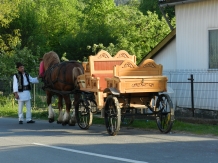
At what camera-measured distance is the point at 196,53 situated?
57.8 ft

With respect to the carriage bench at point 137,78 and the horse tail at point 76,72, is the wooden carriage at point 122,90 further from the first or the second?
the horse tail at point 76,72

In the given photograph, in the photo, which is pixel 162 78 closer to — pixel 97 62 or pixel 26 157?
pixel 97 62

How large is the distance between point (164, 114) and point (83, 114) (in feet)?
8.71

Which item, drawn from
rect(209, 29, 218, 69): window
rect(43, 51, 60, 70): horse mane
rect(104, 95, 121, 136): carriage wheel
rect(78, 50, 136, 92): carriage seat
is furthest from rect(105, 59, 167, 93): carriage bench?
rect(43, 51, 60, 70): horse mane

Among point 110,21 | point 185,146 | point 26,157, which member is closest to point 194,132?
point 185,146

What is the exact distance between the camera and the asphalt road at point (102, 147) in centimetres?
1018

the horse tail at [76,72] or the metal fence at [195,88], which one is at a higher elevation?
the horse tail at [76,72]

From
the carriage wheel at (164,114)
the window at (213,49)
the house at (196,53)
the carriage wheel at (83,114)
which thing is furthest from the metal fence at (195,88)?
the carriage wheel at (83,114)

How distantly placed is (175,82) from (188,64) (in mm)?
759

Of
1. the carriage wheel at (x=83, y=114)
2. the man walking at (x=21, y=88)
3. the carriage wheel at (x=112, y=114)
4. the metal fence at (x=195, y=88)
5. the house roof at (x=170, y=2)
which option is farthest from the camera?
the man walking at (x=21, y=88)

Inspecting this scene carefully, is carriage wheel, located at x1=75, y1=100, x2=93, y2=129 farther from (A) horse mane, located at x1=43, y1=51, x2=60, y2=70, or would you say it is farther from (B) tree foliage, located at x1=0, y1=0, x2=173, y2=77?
(B) tree foliage, located at x1=0, y1=0, x2=173, y2=77

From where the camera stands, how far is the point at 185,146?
11492 millimetres

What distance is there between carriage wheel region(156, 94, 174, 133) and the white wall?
3.67 meters

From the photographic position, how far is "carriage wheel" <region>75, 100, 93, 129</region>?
49.7ft
